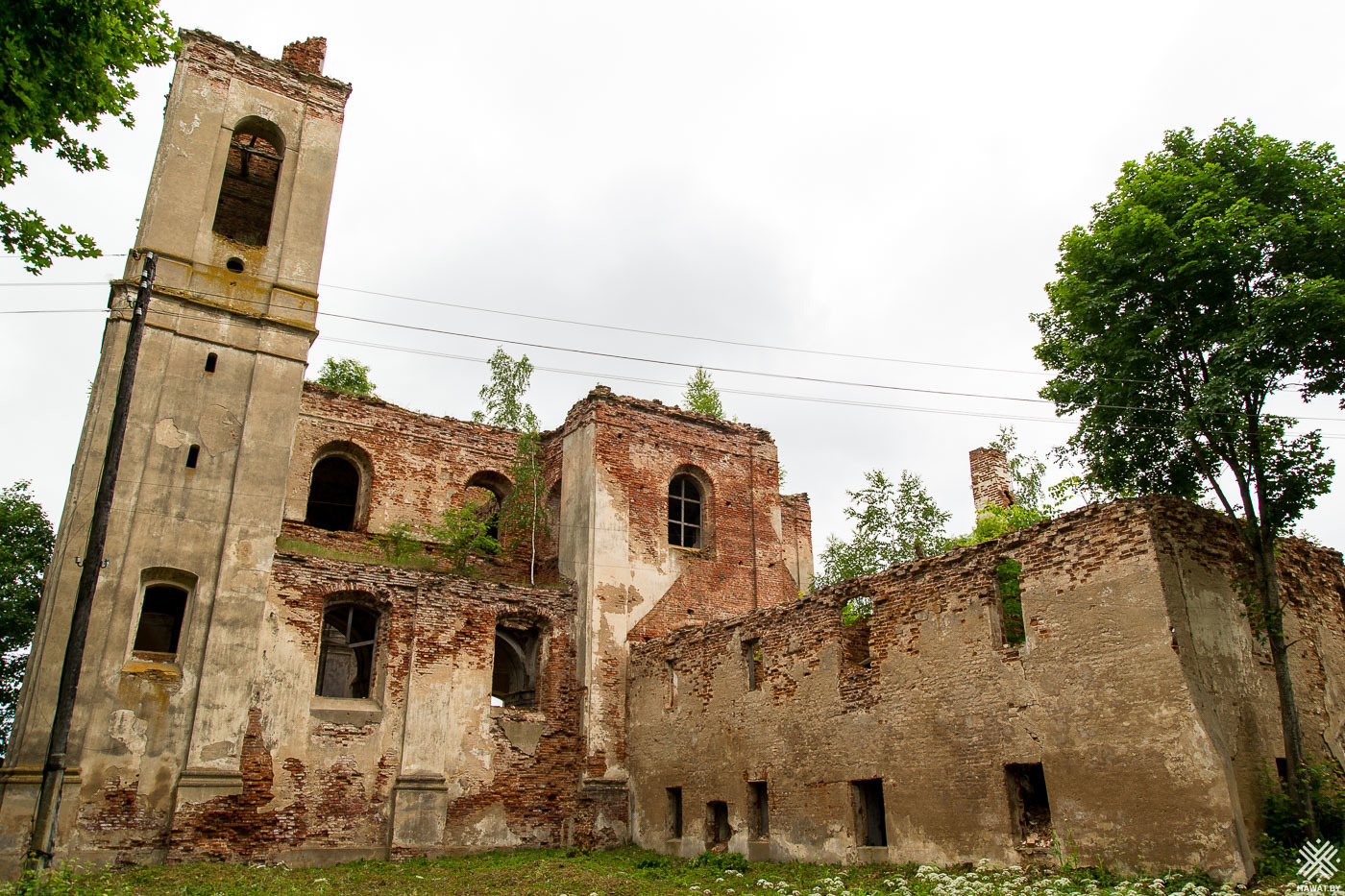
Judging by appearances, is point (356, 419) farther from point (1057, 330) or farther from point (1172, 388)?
point (1172, 388)

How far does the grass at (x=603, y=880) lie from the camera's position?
369 inches

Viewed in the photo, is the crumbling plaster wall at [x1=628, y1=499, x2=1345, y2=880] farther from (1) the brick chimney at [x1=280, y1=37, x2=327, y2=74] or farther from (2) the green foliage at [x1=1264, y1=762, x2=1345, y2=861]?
(1) the brick chimney at [x1=280, y1=37, x2=327, y2=74]

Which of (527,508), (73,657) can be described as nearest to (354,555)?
(527,508)

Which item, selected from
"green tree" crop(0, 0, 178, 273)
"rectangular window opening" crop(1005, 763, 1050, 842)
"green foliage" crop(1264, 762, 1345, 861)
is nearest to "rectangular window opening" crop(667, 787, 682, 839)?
"rectangular window opening" crop(1005, 763, 1050, 842)

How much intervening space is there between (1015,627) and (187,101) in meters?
18.0

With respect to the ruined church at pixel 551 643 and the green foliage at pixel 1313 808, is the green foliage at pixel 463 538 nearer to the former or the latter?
the ruined church at pixel 551 643

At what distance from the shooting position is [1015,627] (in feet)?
47.1

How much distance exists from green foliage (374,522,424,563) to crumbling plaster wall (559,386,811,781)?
3.11 meters

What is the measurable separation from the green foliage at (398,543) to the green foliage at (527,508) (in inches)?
80.9

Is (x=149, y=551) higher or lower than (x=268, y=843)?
higher

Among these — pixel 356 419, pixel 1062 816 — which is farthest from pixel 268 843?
pixel 1062 816

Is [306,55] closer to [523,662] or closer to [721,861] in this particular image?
[523,662]

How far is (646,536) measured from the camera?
19.3 metres

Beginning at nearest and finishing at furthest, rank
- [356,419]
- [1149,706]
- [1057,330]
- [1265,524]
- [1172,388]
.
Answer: [1149,706], [1265,524], [1172,388], [1057,330], [356,419]
